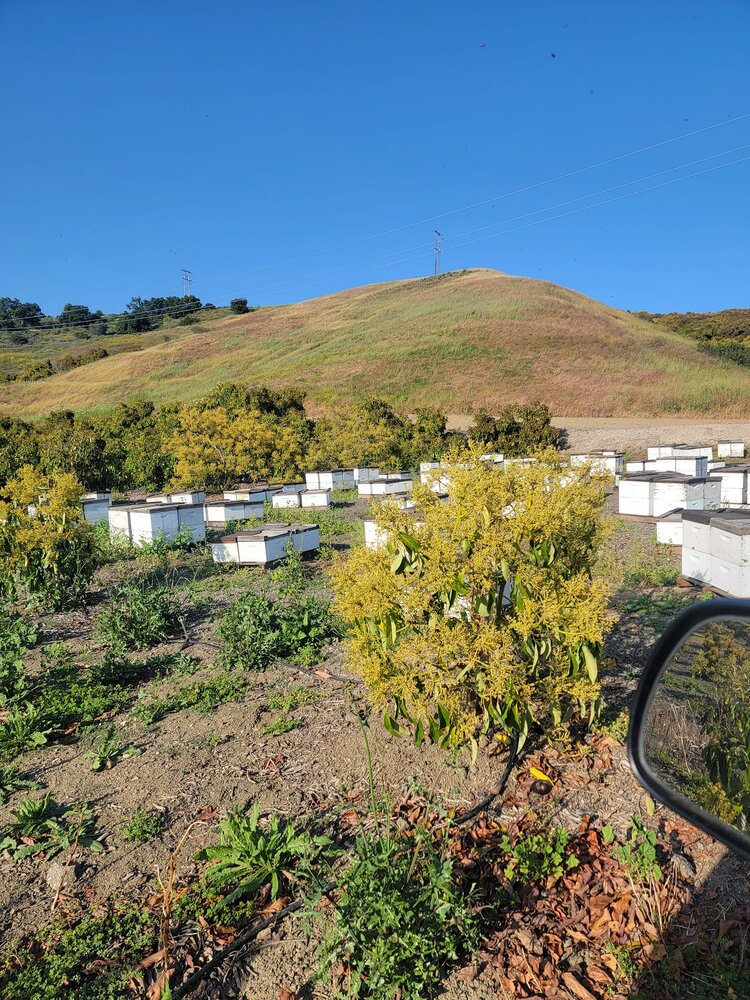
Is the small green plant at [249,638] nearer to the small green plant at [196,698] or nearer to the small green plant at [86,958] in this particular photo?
the small green plant at [196,698]

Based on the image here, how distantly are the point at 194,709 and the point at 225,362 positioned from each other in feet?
232

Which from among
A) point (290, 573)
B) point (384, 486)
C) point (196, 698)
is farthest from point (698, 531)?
point (384, 486)

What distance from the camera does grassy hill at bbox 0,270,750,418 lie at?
51.3 meters

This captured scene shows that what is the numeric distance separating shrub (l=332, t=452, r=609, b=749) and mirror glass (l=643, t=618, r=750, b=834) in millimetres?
1603

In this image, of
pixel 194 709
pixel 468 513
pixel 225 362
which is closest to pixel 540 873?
pixel 468 513

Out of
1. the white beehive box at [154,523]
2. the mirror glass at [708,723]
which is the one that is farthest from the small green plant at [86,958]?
the white beehive box at [154,523]

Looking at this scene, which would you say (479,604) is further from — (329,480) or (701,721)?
(329,480)

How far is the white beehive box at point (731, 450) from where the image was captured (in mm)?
27828

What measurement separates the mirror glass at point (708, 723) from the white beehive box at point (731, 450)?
30.3 meters

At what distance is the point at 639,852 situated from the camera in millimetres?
3260

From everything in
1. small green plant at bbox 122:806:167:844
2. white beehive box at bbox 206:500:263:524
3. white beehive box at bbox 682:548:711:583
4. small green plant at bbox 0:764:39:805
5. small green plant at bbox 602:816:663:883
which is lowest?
small green plant at bbox 0:764:39:805

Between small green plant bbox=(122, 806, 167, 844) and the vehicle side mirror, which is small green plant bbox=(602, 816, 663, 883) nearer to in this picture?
the vehicle side mirror

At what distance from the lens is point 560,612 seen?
3.82 metres

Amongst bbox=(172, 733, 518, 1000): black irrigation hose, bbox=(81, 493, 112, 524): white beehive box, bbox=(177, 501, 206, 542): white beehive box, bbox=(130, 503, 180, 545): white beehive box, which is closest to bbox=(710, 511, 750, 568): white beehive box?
bbox=(172, 733, 518, 1000): black irrigation hose
